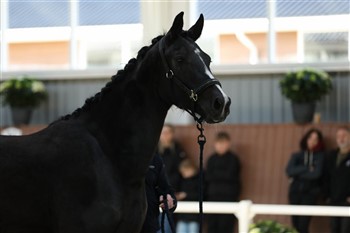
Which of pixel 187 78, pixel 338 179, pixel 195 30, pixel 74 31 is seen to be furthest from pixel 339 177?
pixel 187 78

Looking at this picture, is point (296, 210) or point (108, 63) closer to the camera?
point (296, 210)

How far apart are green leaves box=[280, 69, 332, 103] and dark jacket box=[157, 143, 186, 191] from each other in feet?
5.53

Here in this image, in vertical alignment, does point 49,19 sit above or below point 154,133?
above

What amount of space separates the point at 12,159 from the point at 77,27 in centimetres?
873

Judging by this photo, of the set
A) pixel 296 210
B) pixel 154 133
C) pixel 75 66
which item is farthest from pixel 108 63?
pixel 154 133

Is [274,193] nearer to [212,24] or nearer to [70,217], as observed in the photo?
[212,24]

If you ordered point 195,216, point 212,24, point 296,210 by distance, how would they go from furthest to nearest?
point 212,24 → point 195,216 → point 296,210

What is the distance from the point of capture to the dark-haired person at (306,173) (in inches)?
394

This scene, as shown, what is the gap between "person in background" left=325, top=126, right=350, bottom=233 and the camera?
9.69m

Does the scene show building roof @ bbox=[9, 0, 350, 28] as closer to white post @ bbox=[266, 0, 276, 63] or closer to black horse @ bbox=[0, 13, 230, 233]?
white post @ bbox=[266, 0, 276, 63]

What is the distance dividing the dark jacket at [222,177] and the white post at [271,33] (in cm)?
184

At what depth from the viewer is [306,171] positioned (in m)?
10.0

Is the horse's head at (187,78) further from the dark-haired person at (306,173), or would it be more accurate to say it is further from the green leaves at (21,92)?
the green leaves at (21,92)

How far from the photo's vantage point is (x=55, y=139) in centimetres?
414
